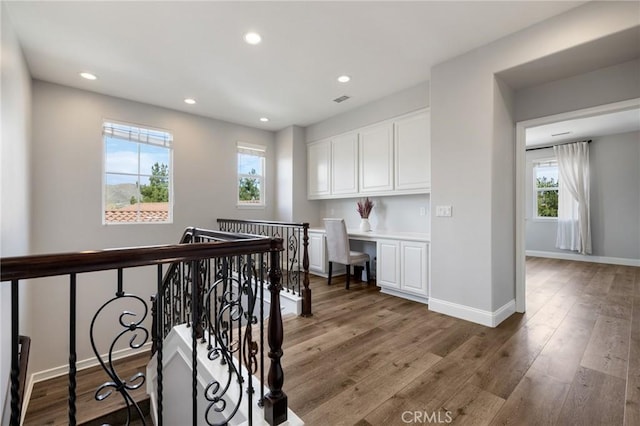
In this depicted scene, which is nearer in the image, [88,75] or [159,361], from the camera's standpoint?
[159,361]

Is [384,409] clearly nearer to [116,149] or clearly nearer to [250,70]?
[250,70]

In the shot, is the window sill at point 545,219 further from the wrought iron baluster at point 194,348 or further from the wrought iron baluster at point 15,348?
the wrought iron baluster at point 15,348

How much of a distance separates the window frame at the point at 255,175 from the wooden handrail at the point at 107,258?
4.27 metres

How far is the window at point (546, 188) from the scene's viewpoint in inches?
265

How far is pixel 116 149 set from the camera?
424 cm

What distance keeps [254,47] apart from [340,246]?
265cm

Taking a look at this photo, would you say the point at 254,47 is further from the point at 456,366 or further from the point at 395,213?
the point at 456,366

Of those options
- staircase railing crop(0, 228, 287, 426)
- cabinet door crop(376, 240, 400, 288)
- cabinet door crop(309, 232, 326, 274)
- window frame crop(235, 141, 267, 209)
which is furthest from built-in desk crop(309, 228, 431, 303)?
window frame crop(235, 141, 267, 209)

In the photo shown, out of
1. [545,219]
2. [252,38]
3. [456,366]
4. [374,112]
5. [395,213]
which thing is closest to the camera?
[456,366]

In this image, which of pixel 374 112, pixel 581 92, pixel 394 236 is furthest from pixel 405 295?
pixel 581 92

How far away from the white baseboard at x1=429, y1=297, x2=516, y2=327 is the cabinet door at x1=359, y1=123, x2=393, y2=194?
1752 mm

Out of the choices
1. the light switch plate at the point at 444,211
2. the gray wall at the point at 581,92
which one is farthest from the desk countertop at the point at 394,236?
the gray wall at the point at 581,92

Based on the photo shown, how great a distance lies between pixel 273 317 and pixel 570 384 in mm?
2050

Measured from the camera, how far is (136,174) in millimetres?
4406
